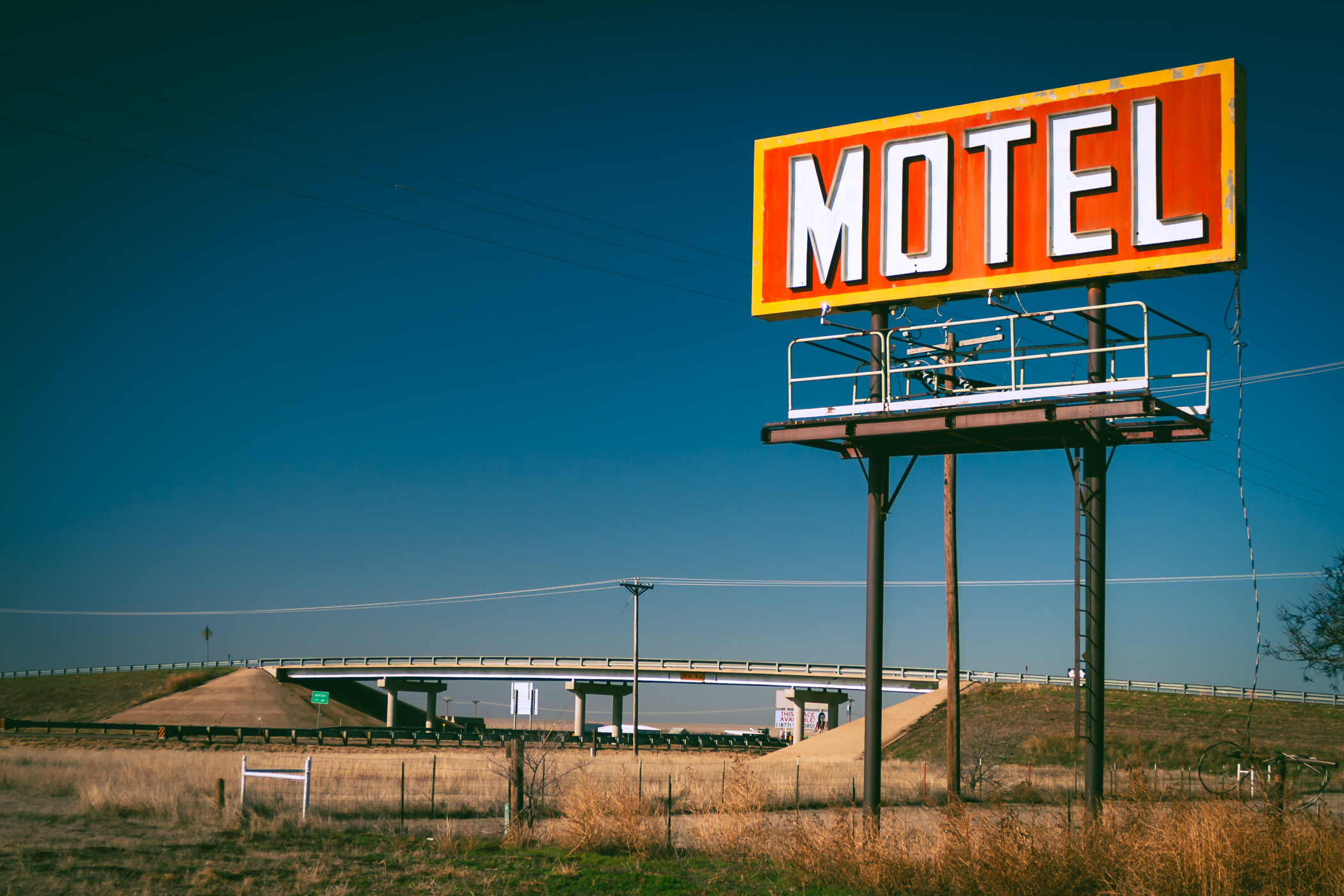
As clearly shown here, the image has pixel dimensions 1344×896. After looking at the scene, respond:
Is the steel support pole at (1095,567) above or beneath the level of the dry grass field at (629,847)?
above

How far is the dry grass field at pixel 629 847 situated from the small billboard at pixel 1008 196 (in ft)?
27.9

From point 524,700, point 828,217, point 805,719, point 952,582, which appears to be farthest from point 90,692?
point 828,217

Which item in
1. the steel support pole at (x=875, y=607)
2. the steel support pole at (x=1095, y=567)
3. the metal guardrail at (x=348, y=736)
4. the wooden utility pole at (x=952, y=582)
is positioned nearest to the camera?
the steel support pole at (x=1095, y=567)

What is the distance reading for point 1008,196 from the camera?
1788 centimetres

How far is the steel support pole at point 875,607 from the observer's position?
18344 mm

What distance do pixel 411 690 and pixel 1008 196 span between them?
114 meters

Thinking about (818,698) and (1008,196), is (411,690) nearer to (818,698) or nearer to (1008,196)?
(818,698)

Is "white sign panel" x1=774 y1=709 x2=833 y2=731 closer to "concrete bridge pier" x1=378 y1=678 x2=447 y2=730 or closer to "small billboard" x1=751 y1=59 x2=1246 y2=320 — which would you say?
"concrete bridge pier" x1=378 y1=678 x2=447 y2=730

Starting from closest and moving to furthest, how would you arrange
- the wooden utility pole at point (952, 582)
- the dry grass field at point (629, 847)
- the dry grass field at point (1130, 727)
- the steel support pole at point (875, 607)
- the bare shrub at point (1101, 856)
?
1. the bare shrub at point (1101, 856)
2. the dry grass field at point (629, 847)
3. the steel support pole at point (875, 607)
4. the wooden utility pole at point (952, 582)
5. the dry grass field at point (1130, 727)

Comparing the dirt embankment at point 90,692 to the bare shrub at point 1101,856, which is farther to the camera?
the dirt embankment at point 90,692

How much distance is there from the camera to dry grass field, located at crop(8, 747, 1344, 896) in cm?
1366

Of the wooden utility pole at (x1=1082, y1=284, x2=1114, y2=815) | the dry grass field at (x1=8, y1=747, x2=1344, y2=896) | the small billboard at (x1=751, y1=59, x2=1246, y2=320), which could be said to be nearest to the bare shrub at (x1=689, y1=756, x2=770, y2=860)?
the dry grass field at (x1=8, y1=747, x2=1344, y2=896)

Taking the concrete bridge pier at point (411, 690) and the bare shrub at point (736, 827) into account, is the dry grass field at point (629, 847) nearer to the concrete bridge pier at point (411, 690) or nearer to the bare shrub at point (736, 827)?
the bare shrub at point (736, 827)

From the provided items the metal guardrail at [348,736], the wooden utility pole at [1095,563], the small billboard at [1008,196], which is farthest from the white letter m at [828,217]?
the metal guardrail at [348,736]
